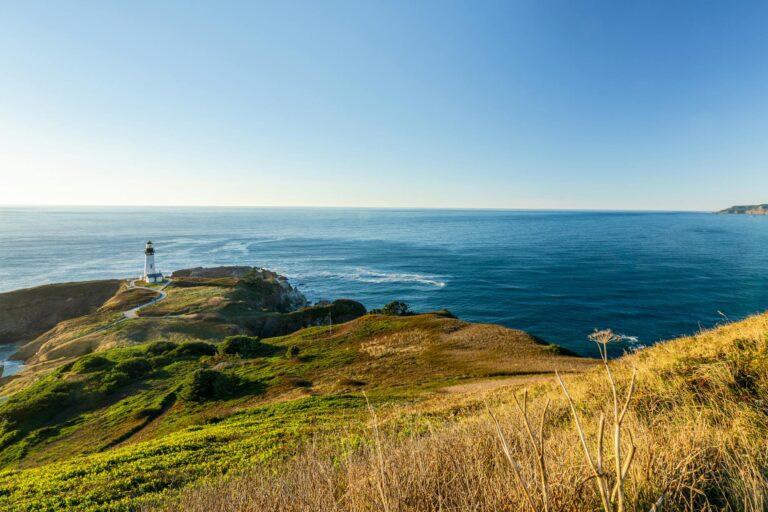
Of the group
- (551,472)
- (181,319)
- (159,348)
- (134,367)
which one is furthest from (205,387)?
(181,319)

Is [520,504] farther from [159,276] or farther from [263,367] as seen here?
[159,276]

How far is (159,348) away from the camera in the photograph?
34719 mm

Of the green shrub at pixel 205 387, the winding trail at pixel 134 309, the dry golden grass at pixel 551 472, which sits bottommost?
the winding trail at pixel 134 309

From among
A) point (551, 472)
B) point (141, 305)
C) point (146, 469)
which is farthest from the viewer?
point (141, 305)

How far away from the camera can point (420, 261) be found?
352ft

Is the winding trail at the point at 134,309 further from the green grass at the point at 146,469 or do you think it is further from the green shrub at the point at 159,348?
the green grass at the point at 146,469

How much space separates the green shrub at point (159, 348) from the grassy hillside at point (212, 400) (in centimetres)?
17

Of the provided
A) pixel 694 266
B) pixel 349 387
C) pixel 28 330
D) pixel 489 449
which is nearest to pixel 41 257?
pixel 28 330

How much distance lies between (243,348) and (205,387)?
11707 mm

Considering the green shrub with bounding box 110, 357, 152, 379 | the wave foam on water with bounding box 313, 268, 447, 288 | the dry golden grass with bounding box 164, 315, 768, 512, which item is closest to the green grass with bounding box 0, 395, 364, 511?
the dry golden grass with bounding box 164, 315, 768, 512

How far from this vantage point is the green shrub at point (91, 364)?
2852cm

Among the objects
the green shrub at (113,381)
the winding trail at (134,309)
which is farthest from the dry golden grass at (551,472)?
the winding trail at (134,309)

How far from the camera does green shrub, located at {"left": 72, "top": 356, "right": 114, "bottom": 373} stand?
28.5m

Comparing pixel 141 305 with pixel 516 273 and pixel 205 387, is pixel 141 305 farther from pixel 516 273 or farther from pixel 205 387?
pixel 516 273
